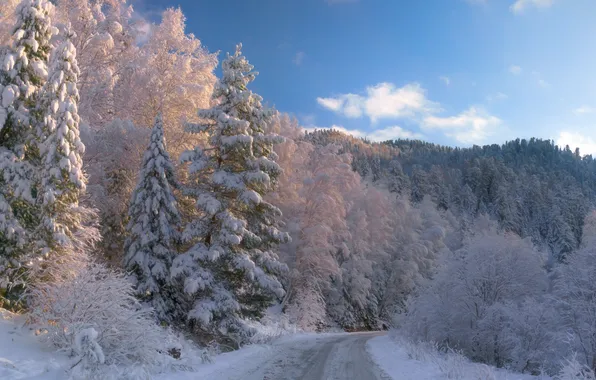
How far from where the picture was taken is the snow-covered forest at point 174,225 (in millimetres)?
10688

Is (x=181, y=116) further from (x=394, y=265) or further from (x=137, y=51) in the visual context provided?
(x=394, y=265)

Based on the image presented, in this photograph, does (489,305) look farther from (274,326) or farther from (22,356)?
(22,356)

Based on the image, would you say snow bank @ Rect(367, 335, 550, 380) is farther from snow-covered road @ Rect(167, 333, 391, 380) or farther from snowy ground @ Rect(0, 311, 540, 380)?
snow-covered road @ Rect(167, 333, 391, 380)

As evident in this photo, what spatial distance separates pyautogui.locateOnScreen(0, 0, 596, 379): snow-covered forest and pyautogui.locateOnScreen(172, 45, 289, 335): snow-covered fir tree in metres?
0.07

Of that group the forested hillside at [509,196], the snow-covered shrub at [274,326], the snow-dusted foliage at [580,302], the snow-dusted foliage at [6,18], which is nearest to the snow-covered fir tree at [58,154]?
the snow-dusted foliage at [6,18]

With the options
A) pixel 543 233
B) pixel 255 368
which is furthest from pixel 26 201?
pixel 543 233

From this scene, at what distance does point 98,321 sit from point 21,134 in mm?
5663

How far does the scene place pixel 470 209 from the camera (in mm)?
100875

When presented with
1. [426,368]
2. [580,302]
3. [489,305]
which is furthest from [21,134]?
[489,305]

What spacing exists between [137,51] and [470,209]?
310 feet

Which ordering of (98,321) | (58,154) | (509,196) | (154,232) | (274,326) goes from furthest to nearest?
1. (509,196)
2. (274,326)
3. (154,232)
4. (58,154)
5. (98,321)

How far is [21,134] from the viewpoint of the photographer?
37.7ft

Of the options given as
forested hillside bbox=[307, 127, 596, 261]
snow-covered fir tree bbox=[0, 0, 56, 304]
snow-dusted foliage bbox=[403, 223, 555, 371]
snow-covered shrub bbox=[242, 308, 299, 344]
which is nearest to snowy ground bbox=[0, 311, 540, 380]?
snow-covered fir tree bbox=[0, 0, 56, 304]

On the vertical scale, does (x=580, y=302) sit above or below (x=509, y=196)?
below
